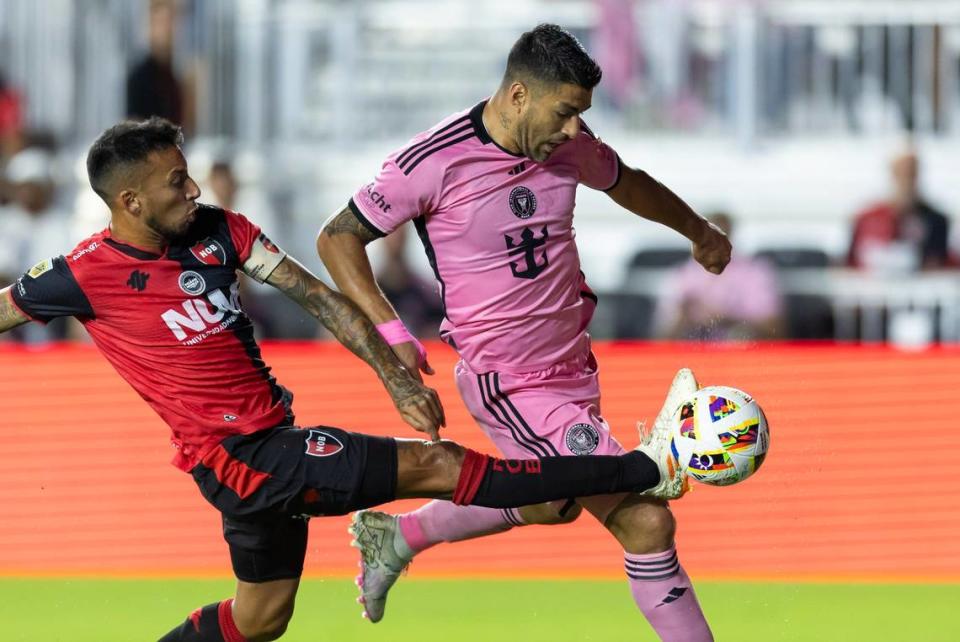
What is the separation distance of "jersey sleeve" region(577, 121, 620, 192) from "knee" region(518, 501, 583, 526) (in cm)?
119

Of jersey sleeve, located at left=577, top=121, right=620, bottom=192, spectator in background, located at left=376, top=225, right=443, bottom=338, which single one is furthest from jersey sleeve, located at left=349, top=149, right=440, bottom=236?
spectator in background, located at left=376, top=225, right=443, bottom=338

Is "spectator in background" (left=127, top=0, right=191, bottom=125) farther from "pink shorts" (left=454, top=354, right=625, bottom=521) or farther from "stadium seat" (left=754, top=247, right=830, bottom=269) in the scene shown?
"pink shorts" (left=454, top=354, right=625, bottom=521)

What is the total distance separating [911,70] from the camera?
45.3 ft

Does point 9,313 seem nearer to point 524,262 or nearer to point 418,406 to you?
point 418,406

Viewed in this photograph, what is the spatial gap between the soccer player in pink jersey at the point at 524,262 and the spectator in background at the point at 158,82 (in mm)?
7589

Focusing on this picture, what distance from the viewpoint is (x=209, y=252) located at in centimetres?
575

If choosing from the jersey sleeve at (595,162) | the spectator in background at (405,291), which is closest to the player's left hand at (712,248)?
the jersey sleeve at (595,162)

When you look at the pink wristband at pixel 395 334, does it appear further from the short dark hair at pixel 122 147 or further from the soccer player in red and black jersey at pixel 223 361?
the short dark hair at pixel 122 147

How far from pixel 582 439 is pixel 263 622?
131 centimetres

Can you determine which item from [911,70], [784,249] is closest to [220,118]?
[784,249]

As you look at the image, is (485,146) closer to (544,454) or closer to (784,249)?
(544,454)

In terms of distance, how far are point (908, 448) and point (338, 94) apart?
21.8 ft

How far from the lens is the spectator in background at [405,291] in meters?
11.1

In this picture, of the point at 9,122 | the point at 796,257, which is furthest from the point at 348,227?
the point at 9,122
